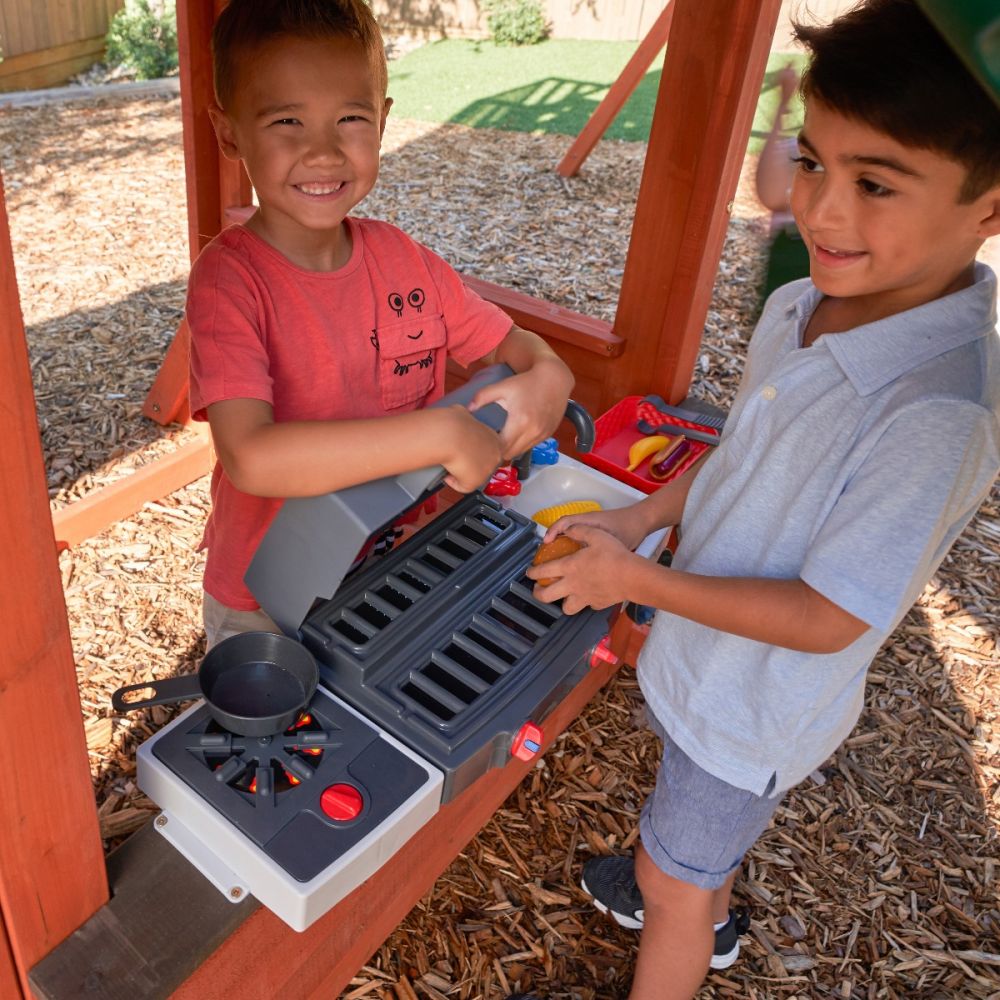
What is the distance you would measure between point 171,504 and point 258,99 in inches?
68.4

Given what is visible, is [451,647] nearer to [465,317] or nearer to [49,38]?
[465,317]

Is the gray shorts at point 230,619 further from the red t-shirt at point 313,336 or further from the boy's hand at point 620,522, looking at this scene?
the boy's hand at point 620,522

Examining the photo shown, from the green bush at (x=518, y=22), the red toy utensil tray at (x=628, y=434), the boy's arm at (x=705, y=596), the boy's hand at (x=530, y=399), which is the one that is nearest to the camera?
the boy's arm at (x=705, y=596)

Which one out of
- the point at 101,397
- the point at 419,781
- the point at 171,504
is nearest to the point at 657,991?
the point at 419,781

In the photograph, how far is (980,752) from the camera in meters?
2.27

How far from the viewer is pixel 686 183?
6.59 ft

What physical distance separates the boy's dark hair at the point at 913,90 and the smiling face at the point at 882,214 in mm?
12

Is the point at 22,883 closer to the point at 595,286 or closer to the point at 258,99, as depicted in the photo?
the point at 258,99

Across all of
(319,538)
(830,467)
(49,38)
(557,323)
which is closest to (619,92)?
(557,323)

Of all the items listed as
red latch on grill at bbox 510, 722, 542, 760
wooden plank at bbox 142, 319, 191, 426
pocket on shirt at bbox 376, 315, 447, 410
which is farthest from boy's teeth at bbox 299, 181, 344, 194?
wooden plank at bbox 142, 319, 191, 426

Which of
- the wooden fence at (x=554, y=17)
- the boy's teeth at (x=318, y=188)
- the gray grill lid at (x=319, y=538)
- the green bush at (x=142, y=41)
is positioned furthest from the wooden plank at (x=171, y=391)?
the wooden fence at (x=554, y=17)

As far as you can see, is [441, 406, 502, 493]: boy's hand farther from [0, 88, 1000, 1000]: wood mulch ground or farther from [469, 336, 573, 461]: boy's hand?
[0, 88, 1000, 1000]: wood mulch ground

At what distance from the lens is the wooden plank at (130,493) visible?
8.05ft

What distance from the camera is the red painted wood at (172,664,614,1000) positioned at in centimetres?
111
